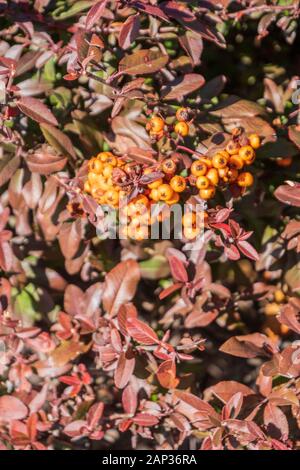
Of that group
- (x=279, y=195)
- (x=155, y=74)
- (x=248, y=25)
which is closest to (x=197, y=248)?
(x=279, y=195)

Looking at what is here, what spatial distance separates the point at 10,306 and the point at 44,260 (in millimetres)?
237

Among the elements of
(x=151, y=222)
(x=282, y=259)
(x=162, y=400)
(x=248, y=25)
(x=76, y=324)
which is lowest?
(x=162, y=400)

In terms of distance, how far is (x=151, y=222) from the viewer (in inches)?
60.5

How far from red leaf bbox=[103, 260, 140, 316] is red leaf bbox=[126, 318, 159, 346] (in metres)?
0.18

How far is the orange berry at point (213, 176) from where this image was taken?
1.49 meters

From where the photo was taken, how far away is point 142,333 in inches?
66.1

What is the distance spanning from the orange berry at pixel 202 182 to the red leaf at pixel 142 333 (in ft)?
1.45

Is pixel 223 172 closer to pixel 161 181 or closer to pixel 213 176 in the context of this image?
pixel 213 176

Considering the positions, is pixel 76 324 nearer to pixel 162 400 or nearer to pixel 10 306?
pixel 10 306

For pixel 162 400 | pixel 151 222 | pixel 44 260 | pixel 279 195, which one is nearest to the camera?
pixel 151 222

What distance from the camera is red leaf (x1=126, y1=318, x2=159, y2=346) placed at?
167 centimetres

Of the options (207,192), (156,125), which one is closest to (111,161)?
(156,125)

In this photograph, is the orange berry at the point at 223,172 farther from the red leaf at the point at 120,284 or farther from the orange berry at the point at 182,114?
the red leaf at the point at 120,284

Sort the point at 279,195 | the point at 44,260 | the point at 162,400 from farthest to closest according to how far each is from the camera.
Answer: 1. the point at 44,260
2. the point at 162,400
3. the point at 279,195
